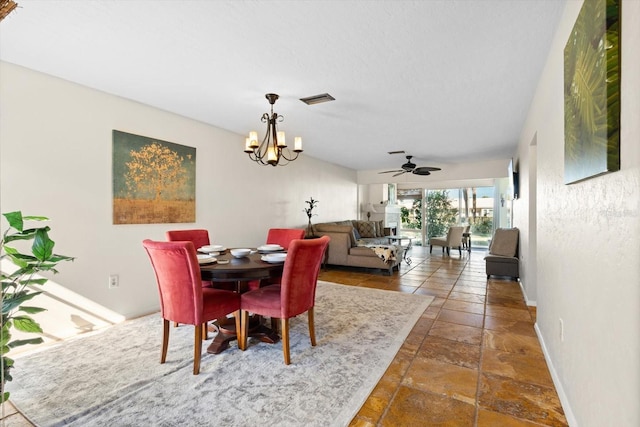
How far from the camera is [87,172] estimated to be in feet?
9.53

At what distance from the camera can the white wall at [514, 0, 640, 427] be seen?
960 mm

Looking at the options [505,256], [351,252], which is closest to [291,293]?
[351,252]

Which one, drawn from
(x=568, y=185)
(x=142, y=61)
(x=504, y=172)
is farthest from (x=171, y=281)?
(x=504, y=172)

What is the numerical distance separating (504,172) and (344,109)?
5056mm

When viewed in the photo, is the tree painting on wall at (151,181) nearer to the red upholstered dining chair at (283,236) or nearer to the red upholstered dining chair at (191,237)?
the red upholstered dining chair at (191,237)

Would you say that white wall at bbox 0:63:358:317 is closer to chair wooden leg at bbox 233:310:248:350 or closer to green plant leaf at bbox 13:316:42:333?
green plant leaf at bbox 13:316:42:333

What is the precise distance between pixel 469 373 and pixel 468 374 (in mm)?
19

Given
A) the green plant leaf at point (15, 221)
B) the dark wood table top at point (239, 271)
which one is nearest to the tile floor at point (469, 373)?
the dark wood table top at point (239, 271)

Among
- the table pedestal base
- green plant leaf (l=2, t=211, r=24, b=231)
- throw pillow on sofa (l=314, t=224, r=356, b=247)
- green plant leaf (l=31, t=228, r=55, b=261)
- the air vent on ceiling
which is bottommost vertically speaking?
the table pedestal base

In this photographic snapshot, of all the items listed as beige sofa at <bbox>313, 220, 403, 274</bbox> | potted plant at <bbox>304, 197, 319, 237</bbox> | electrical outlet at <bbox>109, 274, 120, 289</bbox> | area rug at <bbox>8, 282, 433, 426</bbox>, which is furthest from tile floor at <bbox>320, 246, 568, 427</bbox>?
potted plant at <bbox>304, 197, 319, 237</bbox>

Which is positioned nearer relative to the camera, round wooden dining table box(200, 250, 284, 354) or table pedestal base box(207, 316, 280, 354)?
round wooden dining table box(200, 250, 284, 354)

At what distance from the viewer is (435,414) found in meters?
1.71

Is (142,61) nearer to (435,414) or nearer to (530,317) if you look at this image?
(435,414)

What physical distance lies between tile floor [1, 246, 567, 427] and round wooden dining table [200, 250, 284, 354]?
1.06 meters
